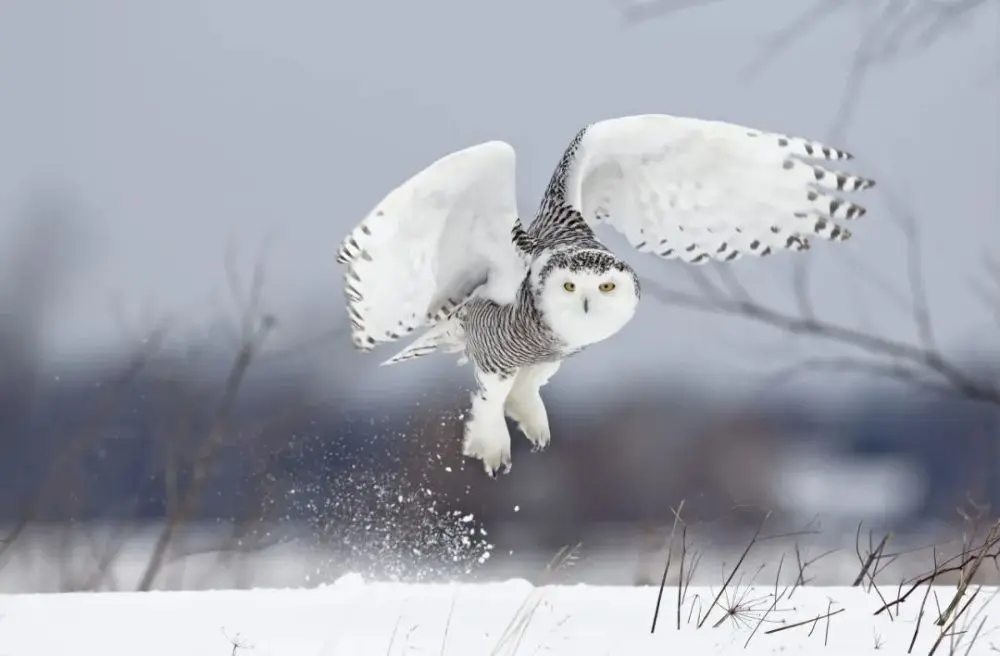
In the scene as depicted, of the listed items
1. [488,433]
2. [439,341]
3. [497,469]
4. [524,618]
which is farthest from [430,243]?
[524,618]

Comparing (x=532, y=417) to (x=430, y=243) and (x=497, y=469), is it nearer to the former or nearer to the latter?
(x=497, y=469)

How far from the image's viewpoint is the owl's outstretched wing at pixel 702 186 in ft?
Answer: 10.4

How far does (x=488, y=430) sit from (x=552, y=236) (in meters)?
0.81

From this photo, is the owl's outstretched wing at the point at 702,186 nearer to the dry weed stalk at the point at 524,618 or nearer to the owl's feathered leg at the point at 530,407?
the owl's feathered leg at the point at 530,407

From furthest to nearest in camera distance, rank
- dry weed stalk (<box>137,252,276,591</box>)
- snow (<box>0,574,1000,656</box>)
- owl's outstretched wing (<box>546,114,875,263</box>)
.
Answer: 1. dry weed stalk (<box>137,252,276,591</box>)
2. owl's outstretched wing (<box>546,114,875,263</box>)
3. snow (<box>0,574,1000,656</box>)

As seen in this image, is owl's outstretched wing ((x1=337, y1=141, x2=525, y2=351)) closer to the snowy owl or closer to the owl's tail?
the snowy owl

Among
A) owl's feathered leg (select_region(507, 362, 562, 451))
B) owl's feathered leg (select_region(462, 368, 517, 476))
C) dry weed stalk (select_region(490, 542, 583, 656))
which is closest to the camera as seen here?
dry weed stalk (select_region(490, 542, 583, 656))

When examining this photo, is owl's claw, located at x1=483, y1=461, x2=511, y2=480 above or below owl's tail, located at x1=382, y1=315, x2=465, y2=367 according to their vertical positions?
below

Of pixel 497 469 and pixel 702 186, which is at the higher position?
pixel 702 186

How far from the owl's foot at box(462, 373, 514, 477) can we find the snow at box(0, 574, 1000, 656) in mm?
927

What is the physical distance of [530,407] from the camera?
12.2 ft

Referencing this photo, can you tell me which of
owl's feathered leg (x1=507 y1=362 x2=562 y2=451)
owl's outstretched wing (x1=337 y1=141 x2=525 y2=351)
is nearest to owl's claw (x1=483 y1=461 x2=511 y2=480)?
owl's feathered leg (x1=507 y1=362 x2=562 y2=451)

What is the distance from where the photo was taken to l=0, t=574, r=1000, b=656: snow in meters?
2.02

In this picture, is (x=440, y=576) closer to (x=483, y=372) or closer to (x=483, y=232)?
(x=483, y=372)
